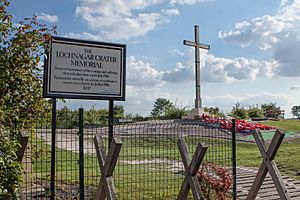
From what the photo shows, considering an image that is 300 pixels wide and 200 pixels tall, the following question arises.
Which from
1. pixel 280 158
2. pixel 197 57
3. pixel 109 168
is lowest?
pixel 280 158

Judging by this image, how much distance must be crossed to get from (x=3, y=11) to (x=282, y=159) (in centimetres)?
986

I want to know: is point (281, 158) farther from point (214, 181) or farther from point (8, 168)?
point (8, 168)

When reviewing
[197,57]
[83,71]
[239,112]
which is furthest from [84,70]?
[239,112]

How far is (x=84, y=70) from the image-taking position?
6.01m

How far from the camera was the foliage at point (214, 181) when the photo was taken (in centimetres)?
659

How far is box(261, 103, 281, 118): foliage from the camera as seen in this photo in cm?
3409

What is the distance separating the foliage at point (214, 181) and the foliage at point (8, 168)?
355 cm

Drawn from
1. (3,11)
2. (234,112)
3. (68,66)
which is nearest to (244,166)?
(68,66)

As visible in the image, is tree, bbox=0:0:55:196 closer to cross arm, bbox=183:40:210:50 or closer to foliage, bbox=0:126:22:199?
foliage, bbox=0:126:22:199

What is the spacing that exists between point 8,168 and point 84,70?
249cm

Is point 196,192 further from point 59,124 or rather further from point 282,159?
point 282,159

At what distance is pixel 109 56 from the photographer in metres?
6.28

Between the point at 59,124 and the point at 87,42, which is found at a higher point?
the point at 87,42

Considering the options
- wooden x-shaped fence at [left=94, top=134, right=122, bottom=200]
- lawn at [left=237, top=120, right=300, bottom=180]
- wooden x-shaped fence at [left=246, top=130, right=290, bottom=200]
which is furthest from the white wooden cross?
wooden x-shaped fence at [left=94, top=134, right=122, bottom=200]
